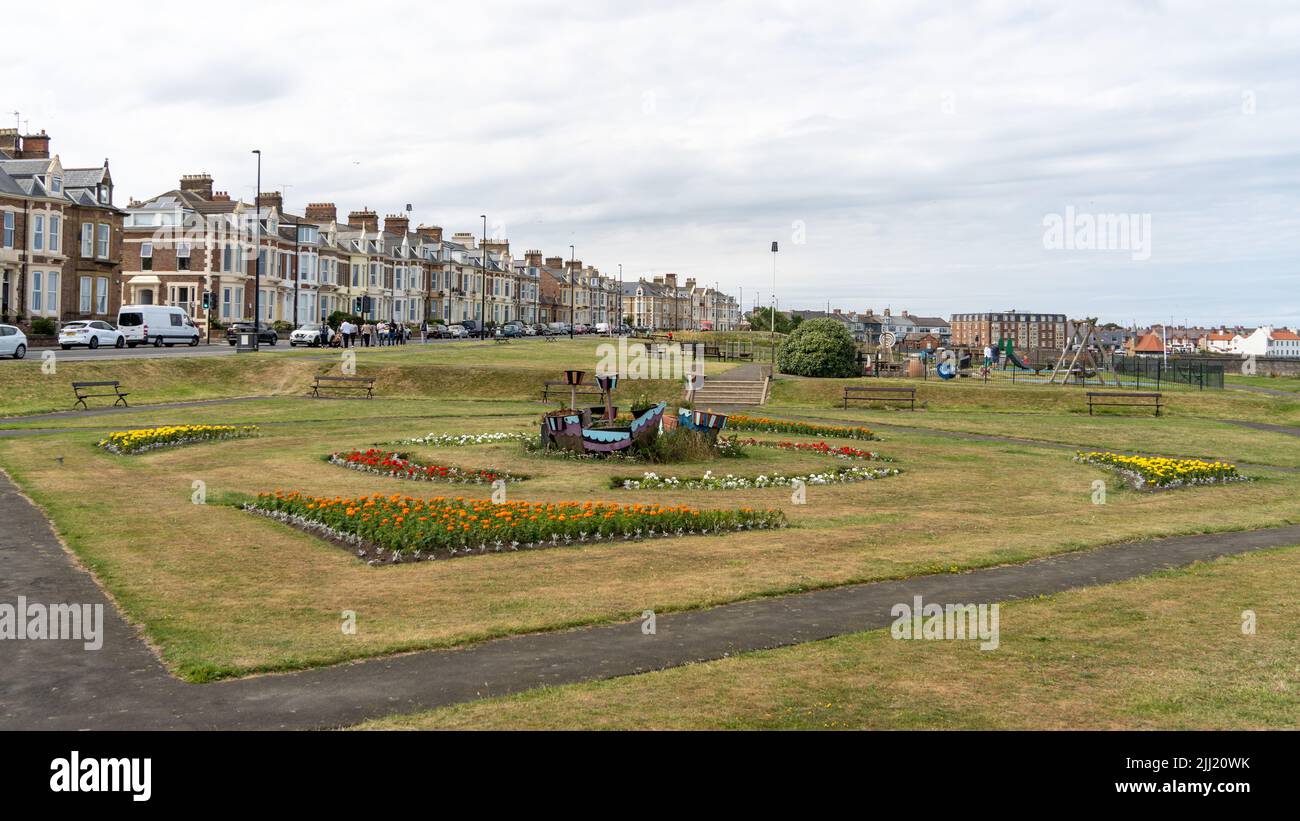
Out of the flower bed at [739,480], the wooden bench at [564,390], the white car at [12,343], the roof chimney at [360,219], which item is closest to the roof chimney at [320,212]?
the roof chimney at [360,219]

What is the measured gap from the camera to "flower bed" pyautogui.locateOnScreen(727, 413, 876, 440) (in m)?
30.4

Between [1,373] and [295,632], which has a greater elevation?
[1,373]

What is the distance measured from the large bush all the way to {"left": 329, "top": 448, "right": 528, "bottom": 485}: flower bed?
32.1 m

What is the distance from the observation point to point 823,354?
51906 mm

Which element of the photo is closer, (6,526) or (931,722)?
(931,722)

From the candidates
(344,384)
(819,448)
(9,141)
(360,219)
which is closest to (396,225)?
(360,219)

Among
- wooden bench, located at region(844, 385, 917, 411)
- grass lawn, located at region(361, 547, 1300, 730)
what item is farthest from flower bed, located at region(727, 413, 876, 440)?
grass lawn, located at region(361, 547, 1300, 730)

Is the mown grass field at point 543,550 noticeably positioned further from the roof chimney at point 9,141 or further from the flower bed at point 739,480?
the roof chimney at point 9,141

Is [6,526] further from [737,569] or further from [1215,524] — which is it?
[1215,524]

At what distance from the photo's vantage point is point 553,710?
7.75 metres

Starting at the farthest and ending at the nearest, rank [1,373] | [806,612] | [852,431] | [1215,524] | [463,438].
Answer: [1,373] → [852,431] → [463,438] → [1215,524] → [806,612]

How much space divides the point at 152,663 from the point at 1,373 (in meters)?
33.2

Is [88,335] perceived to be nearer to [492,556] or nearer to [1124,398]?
[492,556]
